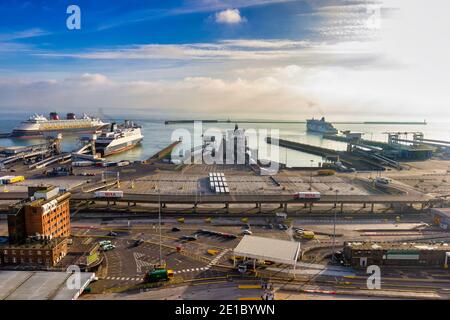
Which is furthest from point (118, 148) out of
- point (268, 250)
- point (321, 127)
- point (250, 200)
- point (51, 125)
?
point (321, 127)

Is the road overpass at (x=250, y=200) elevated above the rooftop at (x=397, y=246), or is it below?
above

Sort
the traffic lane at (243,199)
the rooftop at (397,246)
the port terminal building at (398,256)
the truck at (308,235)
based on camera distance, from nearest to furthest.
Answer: the port terminal building at (398,256) → the rooftop at (397,246) → the truck at (308,235) → the traffic lane at (243,199)

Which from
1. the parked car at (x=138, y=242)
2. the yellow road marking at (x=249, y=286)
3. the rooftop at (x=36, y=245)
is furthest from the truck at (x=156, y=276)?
the rooftop at (x=36, y=245)

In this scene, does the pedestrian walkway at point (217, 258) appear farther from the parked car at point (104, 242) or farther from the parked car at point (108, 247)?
the parked car at point (104, 242)

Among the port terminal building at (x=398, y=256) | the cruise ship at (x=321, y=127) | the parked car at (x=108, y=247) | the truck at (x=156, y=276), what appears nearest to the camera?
the truck at (x=156, y=276)

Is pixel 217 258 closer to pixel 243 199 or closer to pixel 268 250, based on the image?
pixel 268 250
